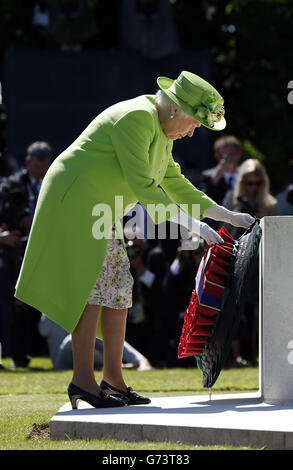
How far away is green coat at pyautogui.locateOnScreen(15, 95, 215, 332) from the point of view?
5.59 meters

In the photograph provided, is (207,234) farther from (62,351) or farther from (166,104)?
(62,351)

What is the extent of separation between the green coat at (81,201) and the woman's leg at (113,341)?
12.9 inches

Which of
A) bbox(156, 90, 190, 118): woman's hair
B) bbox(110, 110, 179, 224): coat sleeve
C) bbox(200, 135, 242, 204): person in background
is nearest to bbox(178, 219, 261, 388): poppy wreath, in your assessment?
bbox(110, 110, 179, 224): coat sleeve

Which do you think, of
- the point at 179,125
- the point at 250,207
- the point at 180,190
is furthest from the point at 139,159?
the point at 250,207

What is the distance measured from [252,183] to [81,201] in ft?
15.1

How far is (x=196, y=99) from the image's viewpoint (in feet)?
18.5

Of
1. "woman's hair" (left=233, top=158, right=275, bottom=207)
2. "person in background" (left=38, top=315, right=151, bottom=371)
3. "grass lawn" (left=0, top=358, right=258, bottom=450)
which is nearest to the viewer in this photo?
"grass lawn" (left=0, top=358, right=258, bottom=450)

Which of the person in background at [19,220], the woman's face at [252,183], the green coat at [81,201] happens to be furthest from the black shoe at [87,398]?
the woman's face at [252,183]

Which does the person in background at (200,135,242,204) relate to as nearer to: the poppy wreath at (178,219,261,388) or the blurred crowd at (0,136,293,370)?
the blurred crowd at (0,136,293,370)

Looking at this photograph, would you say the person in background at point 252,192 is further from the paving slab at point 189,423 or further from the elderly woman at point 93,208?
the paving slab at point 189,423

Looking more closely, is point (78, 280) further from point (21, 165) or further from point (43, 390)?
point (21, 165)

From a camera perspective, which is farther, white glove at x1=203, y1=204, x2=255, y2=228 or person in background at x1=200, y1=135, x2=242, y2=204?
person in background at x1=200, y1=135, x2=242, y2=204

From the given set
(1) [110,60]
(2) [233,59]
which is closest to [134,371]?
(1) [110,60]

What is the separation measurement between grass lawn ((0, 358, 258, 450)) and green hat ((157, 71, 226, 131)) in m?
1.79
